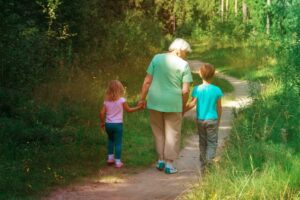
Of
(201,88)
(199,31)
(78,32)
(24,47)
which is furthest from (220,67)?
(199,31)

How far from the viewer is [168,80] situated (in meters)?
8.09

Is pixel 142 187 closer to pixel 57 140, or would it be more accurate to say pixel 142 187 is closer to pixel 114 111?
pixel 114 111

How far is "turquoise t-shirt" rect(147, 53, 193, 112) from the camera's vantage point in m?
8.04

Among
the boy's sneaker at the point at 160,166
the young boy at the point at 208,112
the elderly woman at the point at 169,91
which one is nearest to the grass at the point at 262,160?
the young boy at the point at 208,112

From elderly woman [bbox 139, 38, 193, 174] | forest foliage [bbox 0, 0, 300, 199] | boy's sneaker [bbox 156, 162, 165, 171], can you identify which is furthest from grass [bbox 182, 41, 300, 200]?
→ boy's sneaker [bbox 156, 162, 165, 171]

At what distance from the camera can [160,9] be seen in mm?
37562

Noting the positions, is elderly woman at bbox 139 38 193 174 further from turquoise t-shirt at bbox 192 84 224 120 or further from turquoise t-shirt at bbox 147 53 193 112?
turquoise t-shirt at bbox 192 84 224 120

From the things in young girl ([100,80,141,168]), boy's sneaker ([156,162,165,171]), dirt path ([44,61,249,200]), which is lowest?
dirt path ([44,61,249,200])

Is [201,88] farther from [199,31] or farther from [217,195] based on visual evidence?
[199,31]

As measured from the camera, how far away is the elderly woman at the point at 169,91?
8.05 metres

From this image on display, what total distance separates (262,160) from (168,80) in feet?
5.77

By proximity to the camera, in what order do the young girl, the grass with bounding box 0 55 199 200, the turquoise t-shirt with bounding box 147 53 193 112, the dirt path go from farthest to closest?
the young girl → the turquoise t-shirt with bounding box 147 53 193 112 → the grass with bounding box 0 55 199 200 → the dirt path

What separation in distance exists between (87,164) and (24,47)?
2844 millimetres

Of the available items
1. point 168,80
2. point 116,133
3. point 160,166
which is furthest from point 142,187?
point 168,80
